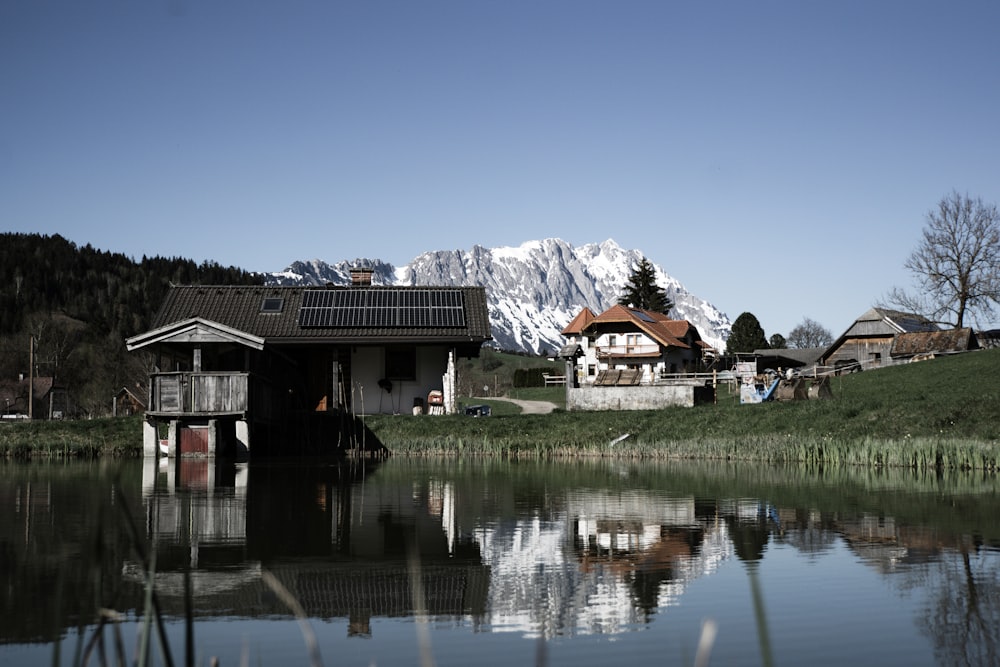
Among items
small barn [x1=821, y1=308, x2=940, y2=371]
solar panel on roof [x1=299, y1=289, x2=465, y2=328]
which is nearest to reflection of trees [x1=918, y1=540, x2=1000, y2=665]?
solar panel on roof [x1=299, y1=289, x2=465, y2=328]

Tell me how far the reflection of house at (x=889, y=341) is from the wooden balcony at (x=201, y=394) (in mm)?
46980

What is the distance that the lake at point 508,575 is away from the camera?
6.96 metres

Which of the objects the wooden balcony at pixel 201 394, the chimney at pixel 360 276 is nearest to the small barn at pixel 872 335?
the chimney at pixel 360 276

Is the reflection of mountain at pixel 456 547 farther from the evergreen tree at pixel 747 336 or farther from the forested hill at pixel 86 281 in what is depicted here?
the forested hill at pixel 86 281

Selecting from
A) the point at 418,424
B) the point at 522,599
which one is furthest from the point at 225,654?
the point at 418,424

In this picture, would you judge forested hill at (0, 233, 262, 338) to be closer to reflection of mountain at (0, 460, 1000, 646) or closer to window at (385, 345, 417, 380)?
window at (385, 345, 417, 380)

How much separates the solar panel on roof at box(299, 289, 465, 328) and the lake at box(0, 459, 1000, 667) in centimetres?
1667

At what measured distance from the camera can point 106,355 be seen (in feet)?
286

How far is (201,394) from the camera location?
97.8 ft

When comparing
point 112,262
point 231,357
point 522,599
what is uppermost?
point 112,262

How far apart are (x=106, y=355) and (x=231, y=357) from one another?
186 feet

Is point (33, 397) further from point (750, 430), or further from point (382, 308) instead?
point (750, 430)

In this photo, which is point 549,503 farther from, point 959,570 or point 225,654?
point 225,654

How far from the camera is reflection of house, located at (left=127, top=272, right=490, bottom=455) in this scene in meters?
34.9
